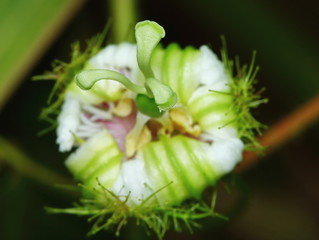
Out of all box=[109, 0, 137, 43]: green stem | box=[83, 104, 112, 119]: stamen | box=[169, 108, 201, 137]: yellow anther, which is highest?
box=[109, 0, 137, 43]: green stem

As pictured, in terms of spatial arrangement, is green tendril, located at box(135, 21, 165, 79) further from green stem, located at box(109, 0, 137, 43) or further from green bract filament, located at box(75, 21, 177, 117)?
green stem, located at box(109, 0, 137, 43)

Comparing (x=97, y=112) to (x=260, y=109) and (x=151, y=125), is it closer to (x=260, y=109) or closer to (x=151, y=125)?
(x=151, y=125)

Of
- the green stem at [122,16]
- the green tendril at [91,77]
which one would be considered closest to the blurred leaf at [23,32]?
the green stem at [122,16]

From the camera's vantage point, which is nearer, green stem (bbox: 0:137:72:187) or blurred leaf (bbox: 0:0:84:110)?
blurred leaf (bbox: 0:0:84:110)

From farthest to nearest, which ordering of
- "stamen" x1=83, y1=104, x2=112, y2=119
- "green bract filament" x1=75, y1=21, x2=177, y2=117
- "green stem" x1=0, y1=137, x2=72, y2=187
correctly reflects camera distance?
"green stem" x1=0, y1=137, x2=72, y2=187, "stamen" x1=83, y1=104, x2=112, y2=119, "green bract filament" x1=75, y1=21, x2=177, y2=117

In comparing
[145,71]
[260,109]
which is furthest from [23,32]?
[260,109]

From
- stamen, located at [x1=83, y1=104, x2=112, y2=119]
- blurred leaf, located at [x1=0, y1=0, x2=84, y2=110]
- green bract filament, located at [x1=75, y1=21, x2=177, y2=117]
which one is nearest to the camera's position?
green bract filament, located at [x1=75, y1=21, x2=177, y2=117]

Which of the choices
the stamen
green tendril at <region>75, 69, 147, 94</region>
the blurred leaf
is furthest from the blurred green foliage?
green tendril at <region>75, 69, 147, 94</region>
